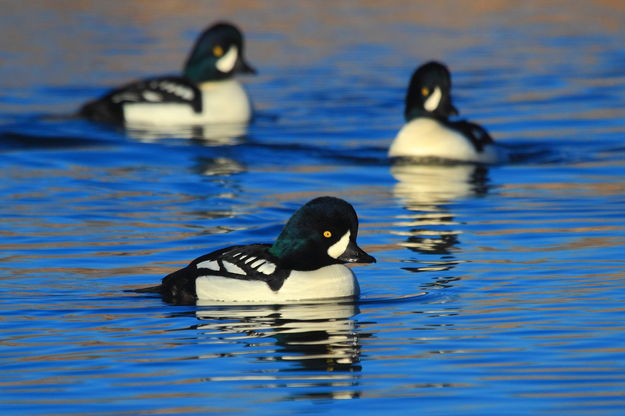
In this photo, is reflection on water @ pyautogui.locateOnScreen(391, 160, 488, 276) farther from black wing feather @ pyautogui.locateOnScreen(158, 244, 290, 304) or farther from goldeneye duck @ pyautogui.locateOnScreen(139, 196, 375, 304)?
black wing feather @ pyautogui.locateOnScreen(158, 244, 290, 304)

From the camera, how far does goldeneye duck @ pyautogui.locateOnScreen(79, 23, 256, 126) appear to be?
22.1 meters

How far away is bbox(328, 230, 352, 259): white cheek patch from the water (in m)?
0.43

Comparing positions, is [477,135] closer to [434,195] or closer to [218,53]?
[434,195]

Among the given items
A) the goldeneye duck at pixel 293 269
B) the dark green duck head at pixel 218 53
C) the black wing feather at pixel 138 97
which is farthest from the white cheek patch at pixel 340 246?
the dark green duck head at pixel 218 53

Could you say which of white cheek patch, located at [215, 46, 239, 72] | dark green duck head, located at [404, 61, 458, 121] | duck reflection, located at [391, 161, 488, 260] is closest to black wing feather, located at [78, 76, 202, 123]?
white cheek patch, located at [215, 46, 239, 72]

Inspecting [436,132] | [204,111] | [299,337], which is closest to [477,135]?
[436,132]

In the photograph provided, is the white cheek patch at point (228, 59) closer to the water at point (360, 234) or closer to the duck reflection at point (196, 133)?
the water at point (360, 234)

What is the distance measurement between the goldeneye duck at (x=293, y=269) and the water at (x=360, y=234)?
7.4 inches

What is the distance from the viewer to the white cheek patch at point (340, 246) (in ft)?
35.9

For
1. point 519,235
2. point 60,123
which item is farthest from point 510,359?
point 60,123

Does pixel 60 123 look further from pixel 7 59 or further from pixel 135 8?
pixel 135 8

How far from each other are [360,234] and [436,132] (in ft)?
16.3

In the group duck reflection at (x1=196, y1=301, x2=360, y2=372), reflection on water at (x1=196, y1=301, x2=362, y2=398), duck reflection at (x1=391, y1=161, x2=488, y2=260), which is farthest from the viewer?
duck reflection at (x1=391, y1=161, x2=488, y2=260)

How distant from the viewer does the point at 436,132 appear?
18.5 m
